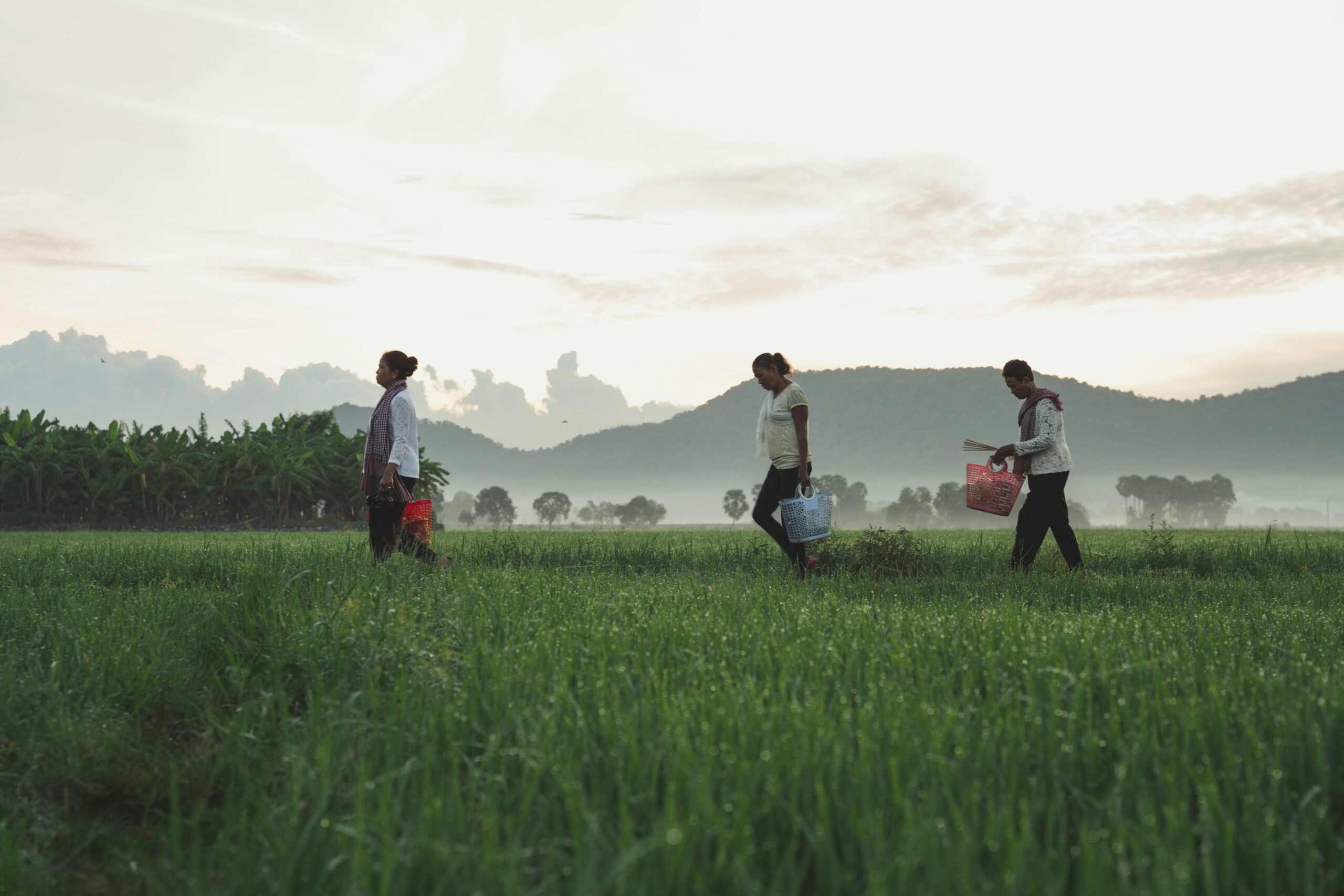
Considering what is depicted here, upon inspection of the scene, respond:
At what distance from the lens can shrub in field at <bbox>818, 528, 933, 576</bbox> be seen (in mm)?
9156

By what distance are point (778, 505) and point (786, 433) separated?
861 mm

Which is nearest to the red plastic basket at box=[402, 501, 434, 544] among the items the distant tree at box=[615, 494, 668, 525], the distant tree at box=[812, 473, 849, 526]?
the distant tree at box=[812, 473, 849, 526]

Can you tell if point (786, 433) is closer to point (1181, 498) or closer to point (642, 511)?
point (642, 511)

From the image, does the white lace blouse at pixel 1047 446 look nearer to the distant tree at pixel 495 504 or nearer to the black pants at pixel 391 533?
the black pants at pixel 391 533

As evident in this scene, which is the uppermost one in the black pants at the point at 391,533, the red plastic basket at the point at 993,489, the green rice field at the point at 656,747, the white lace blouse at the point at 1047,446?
the white lace blouse at the point at 1047,446

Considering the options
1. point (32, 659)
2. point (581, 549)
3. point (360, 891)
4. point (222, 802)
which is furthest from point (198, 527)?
point (360, 891)

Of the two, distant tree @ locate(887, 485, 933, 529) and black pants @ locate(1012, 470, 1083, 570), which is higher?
black pants @ locate(1012, 470, 1083, 570)

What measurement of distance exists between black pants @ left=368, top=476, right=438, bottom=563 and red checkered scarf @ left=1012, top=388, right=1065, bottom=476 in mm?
6115

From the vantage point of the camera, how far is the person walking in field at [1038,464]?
8344 millimetres

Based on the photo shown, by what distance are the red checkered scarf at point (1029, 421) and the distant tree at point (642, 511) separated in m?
131

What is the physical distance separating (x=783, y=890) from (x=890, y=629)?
264 centimetres

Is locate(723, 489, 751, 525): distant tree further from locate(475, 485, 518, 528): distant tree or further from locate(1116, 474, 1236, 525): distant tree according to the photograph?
locate(1116, 474, 1236, 525): distant tree

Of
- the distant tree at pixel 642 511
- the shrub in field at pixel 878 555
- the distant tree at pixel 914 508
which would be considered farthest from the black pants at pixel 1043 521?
the distant tree at pixel 914 508

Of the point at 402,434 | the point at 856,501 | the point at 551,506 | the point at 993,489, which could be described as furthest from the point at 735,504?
the point at 402,434
